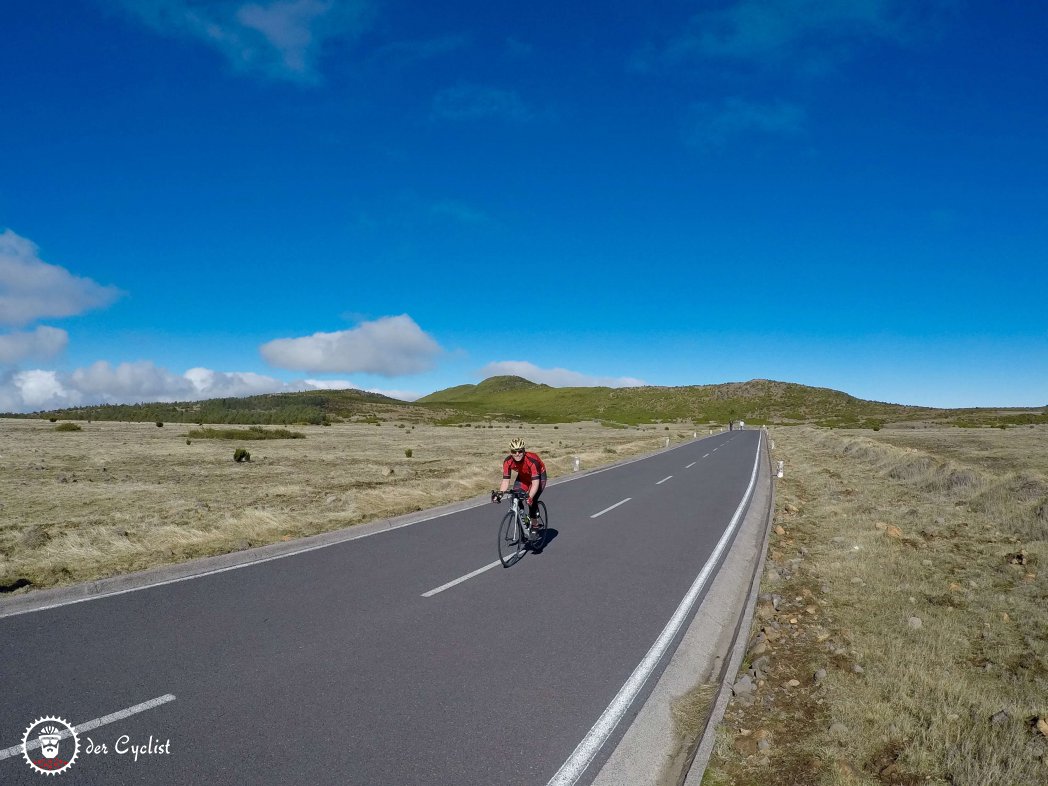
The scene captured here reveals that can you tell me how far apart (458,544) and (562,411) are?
17226 cm

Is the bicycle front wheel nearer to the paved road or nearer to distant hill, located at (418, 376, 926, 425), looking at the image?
the paved road

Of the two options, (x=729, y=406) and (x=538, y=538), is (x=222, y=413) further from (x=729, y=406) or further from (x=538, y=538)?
(x=729, y=406)

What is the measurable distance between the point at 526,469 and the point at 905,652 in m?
6.18

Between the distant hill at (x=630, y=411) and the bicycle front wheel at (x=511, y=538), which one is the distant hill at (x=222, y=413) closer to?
the distant hill at (x=630, y=411)

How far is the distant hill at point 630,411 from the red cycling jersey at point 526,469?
8371cm

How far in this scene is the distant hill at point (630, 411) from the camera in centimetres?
9456

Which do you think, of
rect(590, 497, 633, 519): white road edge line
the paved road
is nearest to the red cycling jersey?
the paved road

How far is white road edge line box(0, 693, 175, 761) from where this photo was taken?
4047 mm

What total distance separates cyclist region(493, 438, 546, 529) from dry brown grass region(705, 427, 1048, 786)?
156 inches

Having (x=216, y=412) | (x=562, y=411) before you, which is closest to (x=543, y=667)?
(x=216, y=412)

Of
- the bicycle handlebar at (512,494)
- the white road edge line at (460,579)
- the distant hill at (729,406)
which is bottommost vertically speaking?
the white road edge line at (460,579)

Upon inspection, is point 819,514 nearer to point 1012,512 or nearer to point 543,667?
point 1012,512

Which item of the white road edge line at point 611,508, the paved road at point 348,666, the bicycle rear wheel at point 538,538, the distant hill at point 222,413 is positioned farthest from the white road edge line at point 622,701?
the distant hill at point 222,413

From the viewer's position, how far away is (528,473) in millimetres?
10445
